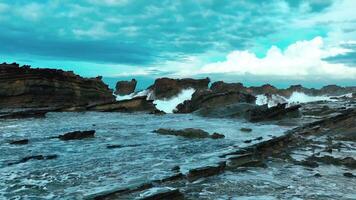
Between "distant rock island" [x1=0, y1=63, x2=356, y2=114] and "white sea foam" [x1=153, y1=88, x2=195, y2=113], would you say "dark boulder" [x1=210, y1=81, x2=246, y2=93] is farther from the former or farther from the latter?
"distant rock island" [x1=0, y1=63, x2=356, y2=114]

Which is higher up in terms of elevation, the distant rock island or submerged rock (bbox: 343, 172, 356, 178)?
the distant rock island

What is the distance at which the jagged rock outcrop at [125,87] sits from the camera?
280ft

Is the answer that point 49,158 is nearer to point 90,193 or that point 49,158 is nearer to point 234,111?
point 90,193

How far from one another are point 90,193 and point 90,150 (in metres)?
8.04

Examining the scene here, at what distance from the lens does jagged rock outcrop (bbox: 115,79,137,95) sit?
280 ft

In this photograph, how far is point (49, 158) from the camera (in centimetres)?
1711

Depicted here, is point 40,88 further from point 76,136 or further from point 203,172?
point 203,172

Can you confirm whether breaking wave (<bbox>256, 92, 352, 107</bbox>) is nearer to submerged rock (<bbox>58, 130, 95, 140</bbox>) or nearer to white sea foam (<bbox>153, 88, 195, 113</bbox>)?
white sea foam (<bbox>153, 88, 195, 113</bbox>)

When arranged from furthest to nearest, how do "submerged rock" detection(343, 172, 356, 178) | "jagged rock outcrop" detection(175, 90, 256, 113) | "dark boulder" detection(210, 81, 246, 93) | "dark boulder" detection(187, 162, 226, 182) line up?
"dark boulder" detection(210, 81, 246, 93)
"jagged rock outcrop" detection(175, 90, 256, 113)
"submerged rock" detection(343, 172, 356, 178)
"dark boulder" detection(187, 162, 226, 182)

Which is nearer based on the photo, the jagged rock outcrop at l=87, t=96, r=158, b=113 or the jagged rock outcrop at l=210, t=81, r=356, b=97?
the jagged rock outcrop at l=87, t=96, r=158, b=113

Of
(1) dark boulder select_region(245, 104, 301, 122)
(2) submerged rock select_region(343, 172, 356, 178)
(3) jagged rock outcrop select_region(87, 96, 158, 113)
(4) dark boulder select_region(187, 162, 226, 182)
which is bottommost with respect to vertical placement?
(2) submerged rock select_region(343, 172, 356, 178)

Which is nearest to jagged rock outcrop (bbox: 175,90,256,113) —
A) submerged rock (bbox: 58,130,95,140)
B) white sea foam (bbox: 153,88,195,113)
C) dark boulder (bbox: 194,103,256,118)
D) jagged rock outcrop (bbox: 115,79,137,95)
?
dark boulder (bbox: 194,103,256,118)

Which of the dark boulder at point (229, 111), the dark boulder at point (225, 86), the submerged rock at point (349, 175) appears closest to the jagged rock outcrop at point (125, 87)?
the dark boulder at point (225, 86)

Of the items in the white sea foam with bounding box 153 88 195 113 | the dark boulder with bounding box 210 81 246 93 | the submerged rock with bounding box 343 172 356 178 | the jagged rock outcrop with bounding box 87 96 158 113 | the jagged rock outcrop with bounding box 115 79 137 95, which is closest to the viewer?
the submerged rock with bounding box 343 172 356 178
